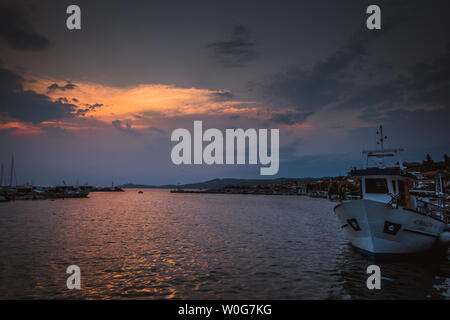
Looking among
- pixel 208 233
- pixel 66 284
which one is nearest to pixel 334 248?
pixel 208 233

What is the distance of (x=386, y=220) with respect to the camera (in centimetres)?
1579

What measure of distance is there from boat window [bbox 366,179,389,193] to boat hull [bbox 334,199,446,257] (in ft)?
9.45

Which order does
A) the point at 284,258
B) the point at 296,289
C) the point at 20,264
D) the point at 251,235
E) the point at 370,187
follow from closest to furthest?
1. the point at 296,289
2. the point at 20,264
3. the point at 284,258
4. the point at 370,187
5. the point at 251,235

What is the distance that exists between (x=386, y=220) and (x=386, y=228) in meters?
0.55

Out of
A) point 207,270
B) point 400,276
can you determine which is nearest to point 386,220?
point 400,276

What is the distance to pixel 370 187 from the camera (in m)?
19.4

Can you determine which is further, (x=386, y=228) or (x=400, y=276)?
(x=386, y=228)

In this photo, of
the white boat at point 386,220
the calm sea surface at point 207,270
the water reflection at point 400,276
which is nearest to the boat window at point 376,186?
the white boat at point 386,220

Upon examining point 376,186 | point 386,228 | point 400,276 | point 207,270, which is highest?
point 376,186

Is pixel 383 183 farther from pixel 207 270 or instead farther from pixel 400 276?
pixel 207 270

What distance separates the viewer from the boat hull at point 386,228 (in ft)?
52.0
